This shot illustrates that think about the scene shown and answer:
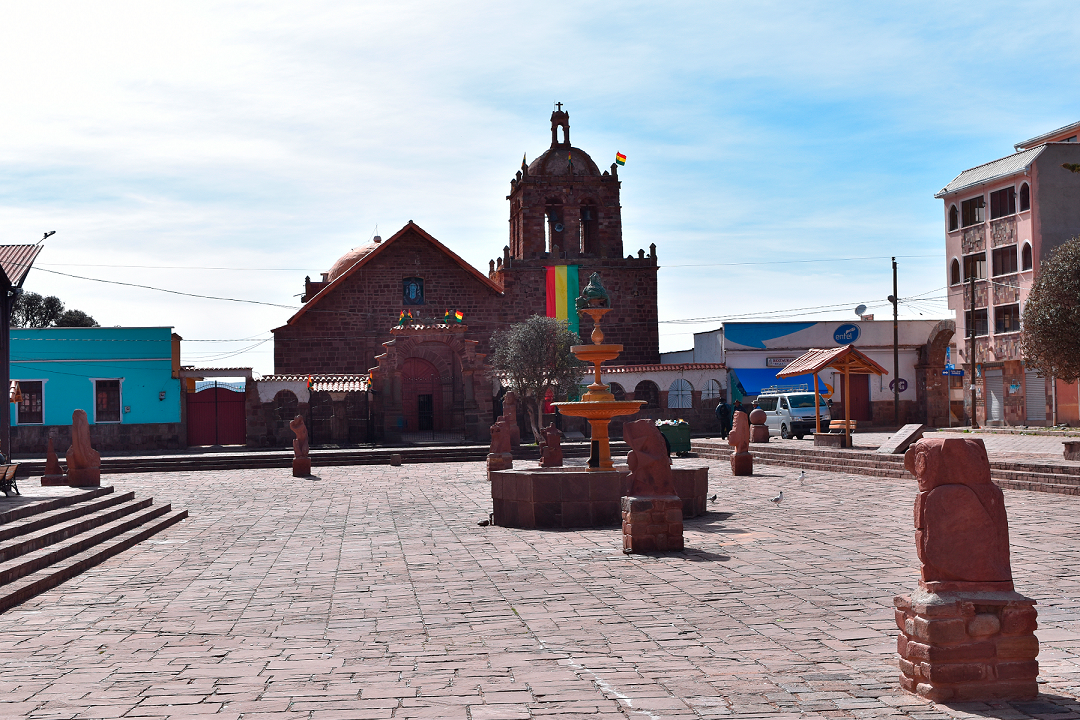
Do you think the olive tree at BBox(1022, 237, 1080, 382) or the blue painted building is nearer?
the olive tree at BBox(1022, 237, 1080, 382)

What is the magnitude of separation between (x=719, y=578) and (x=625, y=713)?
376cm

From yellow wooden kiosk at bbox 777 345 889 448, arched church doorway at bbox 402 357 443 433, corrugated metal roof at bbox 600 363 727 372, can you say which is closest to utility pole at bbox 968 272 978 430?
corrugated metal roof at bbox 600 363 727 372

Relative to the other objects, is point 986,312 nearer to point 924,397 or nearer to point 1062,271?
point 924,397

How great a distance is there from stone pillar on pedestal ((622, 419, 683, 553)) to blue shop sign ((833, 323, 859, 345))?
35016mm

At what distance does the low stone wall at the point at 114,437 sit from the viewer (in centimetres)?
3303

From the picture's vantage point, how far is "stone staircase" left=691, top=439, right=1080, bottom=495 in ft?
50.8

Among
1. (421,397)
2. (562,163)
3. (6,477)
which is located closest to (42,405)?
(421,397)

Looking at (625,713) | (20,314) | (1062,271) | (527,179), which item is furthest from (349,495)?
(20,314)

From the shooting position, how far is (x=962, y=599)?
4816 millimetres

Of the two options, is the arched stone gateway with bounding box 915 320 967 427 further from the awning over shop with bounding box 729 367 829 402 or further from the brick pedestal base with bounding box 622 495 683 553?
the brick pedestal base with bounding box 622 495 683 553

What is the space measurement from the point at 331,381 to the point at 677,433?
1498cm

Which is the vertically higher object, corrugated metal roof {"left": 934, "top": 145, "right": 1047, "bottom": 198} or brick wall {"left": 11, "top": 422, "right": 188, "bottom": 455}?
corrugated metal roof {"left": 934, "top": 145, "right": 1047, "bottom": 198}

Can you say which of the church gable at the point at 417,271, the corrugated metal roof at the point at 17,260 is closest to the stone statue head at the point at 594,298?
the corrugated metal roof at the point at 17,260

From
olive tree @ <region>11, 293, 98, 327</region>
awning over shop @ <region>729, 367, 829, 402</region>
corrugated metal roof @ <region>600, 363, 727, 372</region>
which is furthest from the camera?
olive tree @ <region>11, 293, 98, 327</region>
